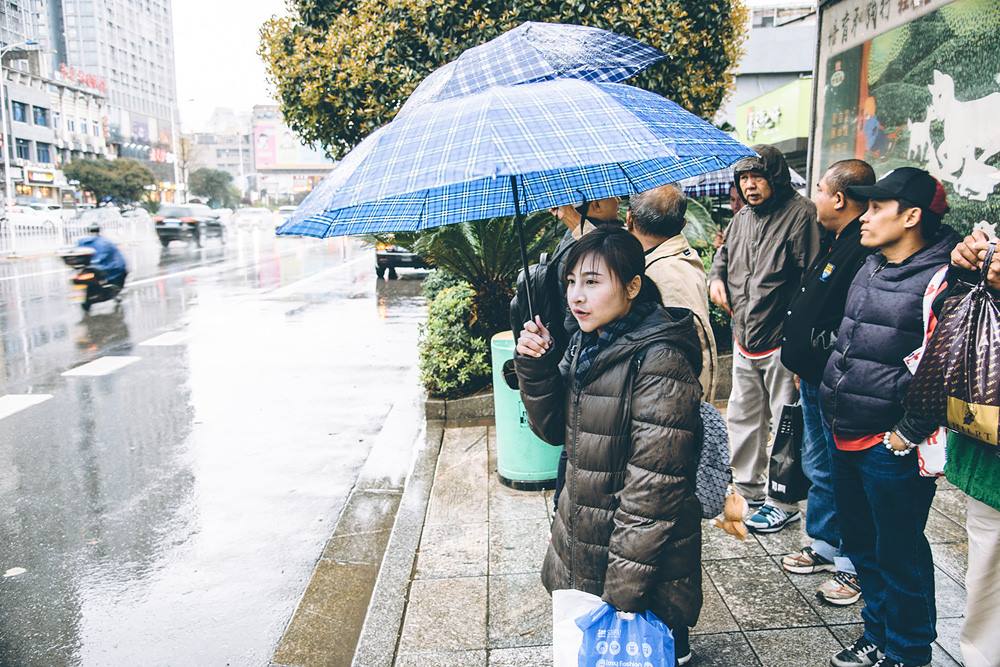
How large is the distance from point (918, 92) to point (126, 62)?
149929 mm


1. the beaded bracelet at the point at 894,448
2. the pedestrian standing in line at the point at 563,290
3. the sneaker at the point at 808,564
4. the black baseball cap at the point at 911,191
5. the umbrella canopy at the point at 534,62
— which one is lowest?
the sneaker at the point at 808,564

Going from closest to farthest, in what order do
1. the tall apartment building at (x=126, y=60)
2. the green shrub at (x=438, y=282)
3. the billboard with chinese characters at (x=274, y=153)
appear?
the green shrub at (x=438, y=282), the tall apartment building at (x=126, y=60), the billboard with chinese characters at (x=274, y=153)

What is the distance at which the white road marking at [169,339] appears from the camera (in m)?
11.2

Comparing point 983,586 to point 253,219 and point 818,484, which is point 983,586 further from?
point 253,219

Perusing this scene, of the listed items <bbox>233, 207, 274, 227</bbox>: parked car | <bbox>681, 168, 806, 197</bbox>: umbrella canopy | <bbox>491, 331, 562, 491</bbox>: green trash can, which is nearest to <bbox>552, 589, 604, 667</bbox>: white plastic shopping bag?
<bbox>491, 331, 562, 491</bbox>: green trash can

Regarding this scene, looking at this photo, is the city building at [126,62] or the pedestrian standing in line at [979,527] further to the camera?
the city building at [126,62]

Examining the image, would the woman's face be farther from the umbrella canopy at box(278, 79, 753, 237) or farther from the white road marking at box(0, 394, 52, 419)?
the white road marking at box(0, 394, 52, 419)

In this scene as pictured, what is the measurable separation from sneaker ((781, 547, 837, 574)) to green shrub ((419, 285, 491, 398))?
135 inches

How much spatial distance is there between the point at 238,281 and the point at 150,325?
7.01 m

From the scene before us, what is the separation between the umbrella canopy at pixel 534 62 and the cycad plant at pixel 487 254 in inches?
142

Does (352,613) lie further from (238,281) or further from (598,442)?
(238,281)

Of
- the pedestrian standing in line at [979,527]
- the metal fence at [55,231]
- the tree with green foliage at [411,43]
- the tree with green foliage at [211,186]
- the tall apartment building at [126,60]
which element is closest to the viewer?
the pedestrian standing in line at [979,527]

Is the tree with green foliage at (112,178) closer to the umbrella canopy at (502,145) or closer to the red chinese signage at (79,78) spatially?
the red chinese signage at (79,78)

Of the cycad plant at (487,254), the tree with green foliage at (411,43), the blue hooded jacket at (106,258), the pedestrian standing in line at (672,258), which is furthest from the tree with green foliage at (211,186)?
the pedestrian standing in line at (672,258)
